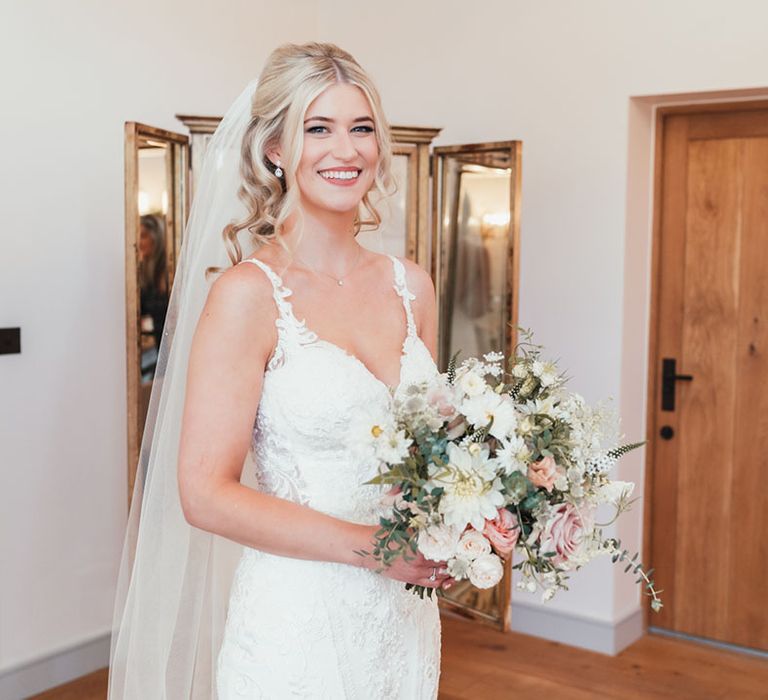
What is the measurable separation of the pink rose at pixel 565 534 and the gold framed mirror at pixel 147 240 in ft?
7.73

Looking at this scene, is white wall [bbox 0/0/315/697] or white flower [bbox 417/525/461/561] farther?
white wall [bbox 0/0/315/697]

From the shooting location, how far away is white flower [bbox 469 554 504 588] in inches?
60.5

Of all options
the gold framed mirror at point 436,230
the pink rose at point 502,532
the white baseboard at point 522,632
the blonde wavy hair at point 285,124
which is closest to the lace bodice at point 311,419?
the blonde wavy hair at point 285,124

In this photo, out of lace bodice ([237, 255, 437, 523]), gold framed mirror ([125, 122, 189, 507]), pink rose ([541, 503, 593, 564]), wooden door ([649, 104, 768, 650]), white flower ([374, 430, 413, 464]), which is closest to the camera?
white flower ([374, 430, 413, 464])

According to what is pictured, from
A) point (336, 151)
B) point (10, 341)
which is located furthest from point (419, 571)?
point (10, 341)

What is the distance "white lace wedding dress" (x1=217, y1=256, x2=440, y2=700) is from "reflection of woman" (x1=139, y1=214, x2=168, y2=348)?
2.19m

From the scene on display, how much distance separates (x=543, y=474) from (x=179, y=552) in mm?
930

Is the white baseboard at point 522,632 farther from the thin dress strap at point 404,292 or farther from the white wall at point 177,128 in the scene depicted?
the thin dress strap at point 404,292

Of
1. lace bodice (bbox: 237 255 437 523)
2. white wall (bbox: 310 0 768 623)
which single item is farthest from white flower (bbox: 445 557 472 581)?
white wall (bbox: 310 0 768 623)

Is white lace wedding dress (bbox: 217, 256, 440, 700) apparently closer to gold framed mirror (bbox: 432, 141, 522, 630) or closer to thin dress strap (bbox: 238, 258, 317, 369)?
thin dress strap (bbox: 238, 258, 317, 369)

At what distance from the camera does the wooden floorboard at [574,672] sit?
13.2 ft

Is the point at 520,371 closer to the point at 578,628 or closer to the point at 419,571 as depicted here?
the point at 419,571

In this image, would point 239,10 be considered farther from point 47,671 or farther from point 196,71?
point 47,671

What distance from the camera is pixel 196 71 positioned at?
4492 millimetres
